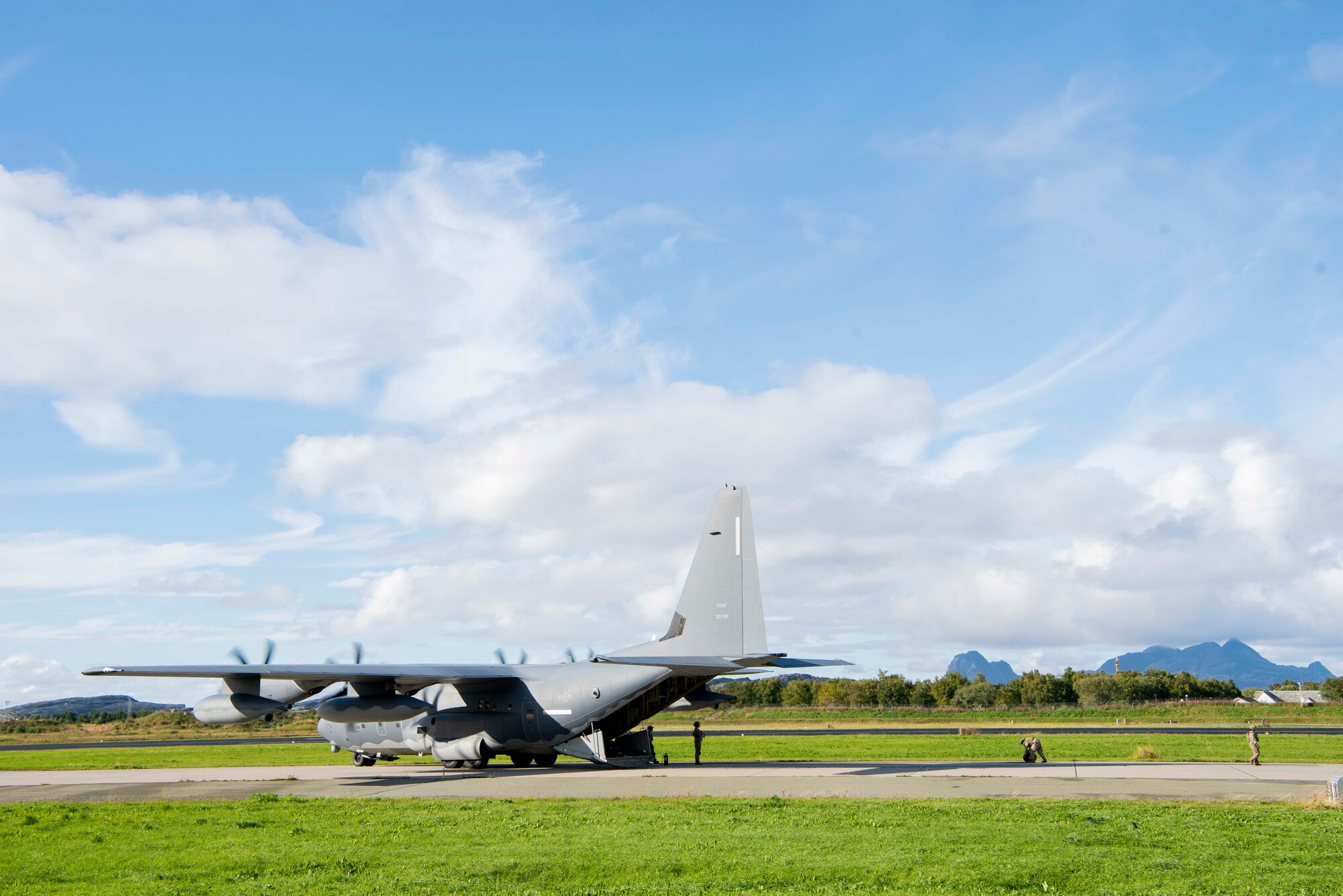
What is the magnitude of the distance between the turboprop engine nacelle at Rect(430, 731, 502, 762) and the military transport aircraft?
5cm

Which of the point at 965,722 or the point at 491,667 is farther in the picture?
the point at 965,722

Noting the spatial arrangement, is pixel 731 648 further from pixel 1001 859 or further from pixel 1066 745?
pixel 1066 745

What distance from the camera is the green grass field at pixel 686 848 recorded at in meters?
14.2

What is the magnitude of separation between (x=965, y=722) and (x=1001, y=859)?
5928 cm

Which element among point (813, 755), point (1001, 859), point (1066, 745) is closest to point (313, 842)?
point (1001, 859)

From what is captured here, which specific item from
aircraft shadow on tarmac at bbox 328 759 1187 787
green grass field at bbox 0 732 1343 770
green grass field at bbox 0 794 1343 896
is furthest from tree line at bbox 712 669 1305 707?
green grass field at bbox 0 794 1343 896

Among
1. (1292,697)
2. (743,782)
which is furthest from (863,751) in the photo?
(1292,697)

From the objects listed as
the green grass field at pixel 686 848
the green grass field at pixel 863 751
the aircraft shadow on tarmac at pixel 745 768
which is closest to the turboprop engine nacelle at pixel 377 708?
the aircraft shadow on tarmac at pixel 745 768

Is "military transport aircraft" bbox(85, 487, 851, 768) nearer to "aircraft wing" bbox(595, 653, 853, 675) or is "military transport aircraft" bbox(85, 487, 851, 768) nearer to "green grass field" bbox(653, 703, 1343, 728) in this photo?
"aircraft wing" bbox(595, 653, 853, 675)

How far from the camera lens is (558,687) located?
34.3 meters

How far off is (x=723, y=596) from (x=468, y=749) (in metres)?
10.9

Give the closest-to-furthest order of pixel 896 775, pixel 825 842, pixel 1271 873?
pixel 1271 873 → pixel 825 842 → pixel 896 775

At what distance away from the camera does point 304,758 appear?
46.9m

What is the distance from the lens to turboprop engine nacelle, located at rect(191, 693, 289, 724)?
101 ft
